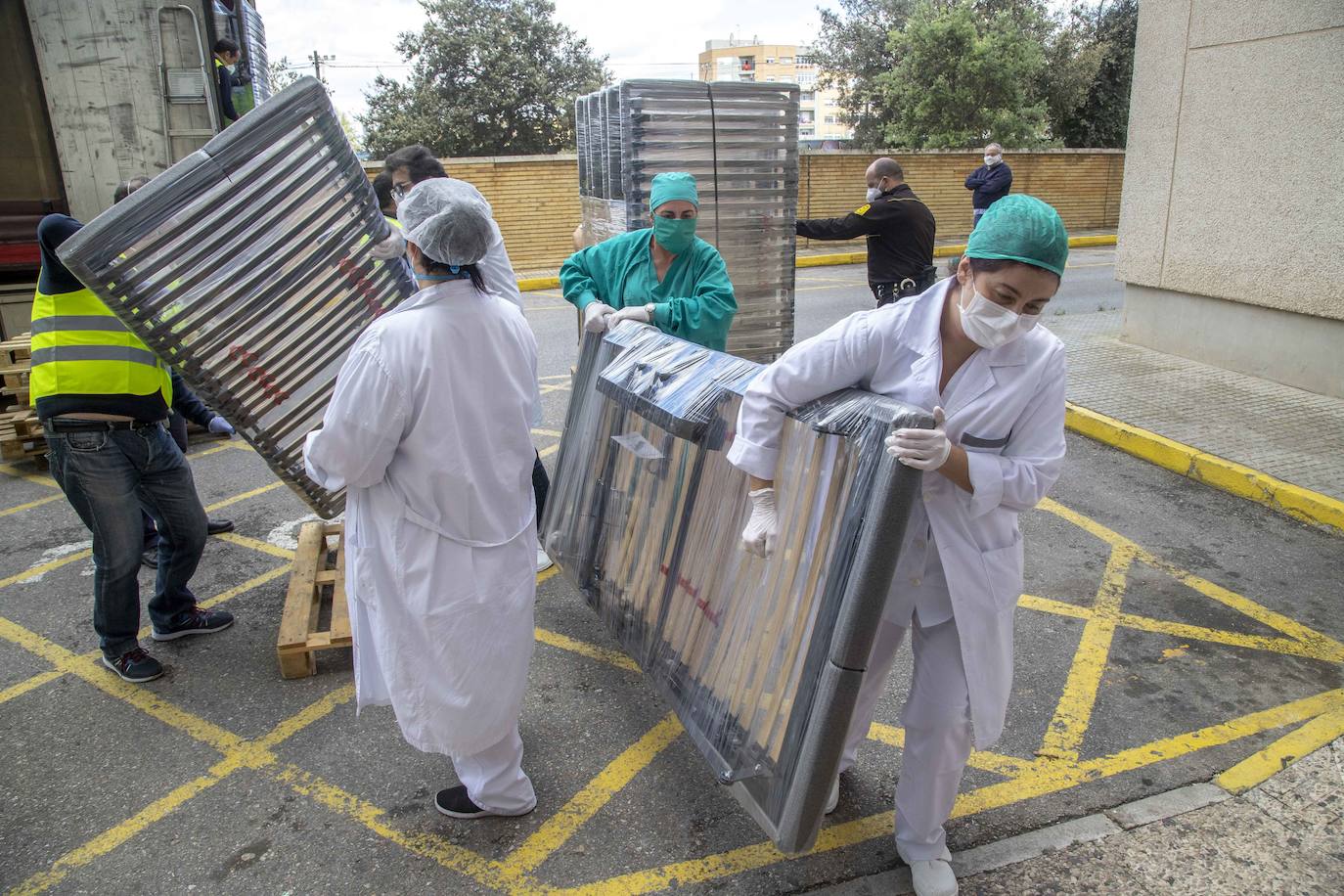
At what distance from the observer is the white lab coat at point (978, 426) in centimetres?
224

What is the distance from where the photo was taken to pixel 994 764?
3.15 m

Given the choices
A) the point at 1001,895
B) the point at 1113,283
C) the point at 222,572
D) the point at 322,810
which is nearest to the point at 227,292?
the point at 322,810

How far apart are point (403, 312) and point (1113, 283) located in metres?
13.9

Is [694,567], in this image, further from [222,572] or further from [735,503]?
[222,572]

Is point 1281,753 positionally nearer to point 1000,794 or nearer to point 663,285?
point 1000,794

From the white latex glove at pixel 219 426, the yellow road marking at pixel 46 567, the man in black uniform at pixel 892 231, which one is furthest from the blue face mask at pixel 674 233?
the yellow road marking at pixel 46 567

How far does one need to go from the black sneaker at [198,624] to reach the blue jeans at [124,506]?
0.15m

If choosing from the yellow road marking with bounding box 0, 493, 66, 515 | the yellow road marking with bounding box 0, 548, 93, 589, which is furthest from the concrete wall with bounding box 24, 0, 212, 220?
the yellow road marking with bounding box 0, 548, 93, 589

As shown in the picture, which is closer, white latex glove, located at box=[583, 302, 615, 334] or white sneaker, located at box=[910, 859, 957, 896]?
white sneaker, located at box=[910, 859, 957, 896]

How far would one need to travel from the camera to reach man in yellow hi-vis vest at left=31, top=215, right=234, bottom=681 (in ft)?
10.9

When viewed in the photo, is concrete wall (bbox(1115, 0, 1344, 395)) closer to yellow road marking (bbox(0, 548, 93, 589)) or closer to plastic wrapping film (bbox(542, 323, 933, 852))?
plastic wrapping film (bbox(542, 323, 933, 852))

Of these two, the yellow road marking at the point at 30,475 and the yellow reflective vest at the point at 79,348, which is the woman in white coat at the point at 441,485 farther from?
the yellow road marking at the point at 30,475

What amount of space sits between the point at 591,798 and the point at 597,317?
75.9 inches

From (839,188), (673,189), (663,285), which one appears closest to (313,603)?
(663,285)
